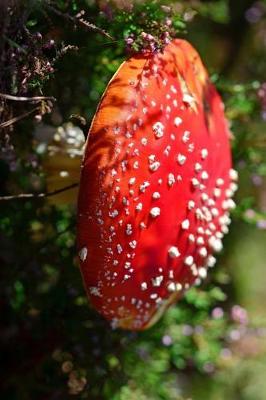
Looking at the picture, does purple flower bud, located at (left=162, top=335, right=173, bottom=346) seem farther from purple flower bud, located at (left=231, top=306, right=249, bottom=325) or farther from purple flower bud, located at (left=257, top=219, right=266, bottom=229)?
purple flower bud, located at (left=257, top=219, right=266, bottom=229)

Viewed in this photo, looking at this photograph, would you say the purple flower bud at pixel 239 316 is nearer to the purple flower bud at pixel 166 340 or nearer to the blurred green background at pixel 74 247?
the blurred green background at pixel 74 247

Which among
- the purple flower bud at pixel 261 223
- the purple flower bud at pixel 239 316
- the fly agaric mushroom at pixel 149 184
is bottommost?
the purple flower bud at pixel 239 316

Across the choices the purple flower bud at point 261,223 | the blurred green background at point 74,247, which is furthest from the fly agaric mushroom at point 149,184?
the purple flower bud at point 261,223

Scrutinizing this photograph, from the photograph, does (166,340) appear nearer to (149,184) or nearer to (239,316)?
(239,316)

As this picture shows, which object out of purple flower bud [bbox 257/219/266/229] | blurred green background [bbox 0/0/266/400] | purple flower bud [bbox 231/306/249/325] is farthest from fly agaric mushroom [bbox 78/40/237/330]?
purple flower bud [bbox 231/306/249/325]

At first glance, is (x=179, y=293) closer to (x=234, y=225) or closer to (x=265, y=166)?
(x=265, y=166)

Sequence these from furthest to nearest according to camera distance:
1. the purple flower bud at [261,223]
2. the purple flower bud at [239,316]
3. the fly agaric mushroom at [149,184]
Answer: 1. the purple flower bud at [239,316]
2. the purple flower bud at [261,223]
3. the fly agaric mushroom at [149,184]

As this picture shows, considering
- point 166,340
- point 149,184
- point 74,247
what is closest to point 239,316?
point 166,340
